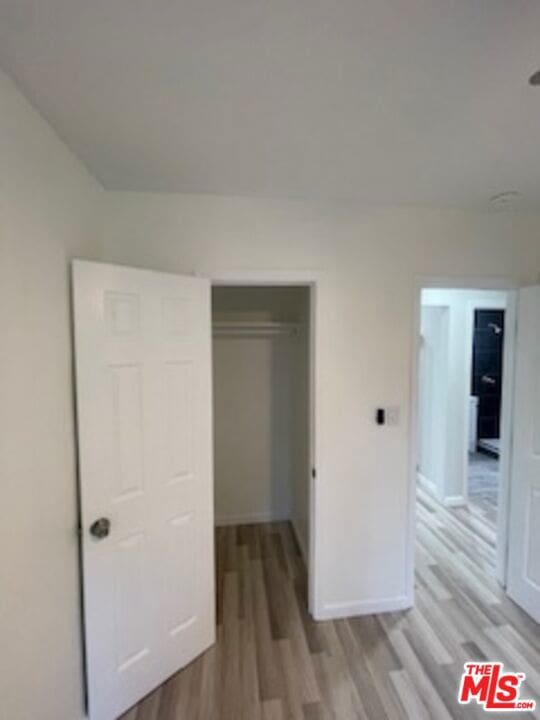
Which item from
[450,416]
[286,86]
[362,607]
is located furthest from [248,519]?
[286,86]

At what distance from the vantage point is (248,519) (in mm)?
3742

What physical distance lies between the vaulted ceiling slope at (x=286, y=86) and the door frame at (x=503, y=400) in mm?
617

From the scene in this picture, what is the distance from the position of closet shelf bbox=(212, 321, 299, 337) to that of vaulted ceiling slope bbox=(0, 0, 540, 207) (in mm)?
1671

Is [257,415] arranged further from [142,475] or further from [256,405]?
[142,475]

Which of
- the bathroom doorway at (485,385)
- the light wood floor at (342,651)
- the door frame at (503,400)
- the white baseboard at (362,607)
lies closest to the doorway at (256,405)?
the light wood floor at (342,651)

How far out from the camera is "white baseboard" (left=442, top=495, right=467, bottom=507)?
13.2 feet

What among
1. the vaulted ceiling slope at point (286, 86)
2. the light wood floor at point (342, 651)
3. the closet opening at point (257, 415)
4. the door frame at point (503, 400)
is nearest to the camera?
the vaulted ceiling slope at point (286, 86)

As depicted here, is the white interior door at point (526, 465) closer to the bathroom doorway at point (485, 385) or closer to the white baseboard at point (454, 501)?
the white baseboard at point (454, 501)

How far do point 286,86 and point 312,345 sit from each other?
1.36m

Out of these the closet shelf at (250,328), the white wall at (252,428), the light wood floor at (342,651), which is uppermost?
the closet shelf at (250,328)

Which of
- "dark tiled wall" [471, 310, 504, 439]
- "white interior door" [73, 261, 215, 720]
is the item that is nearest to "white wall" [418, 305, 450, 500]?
"dark tiled wall" [471, 310, 504, 439]

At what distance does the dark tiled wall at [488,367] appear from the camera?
19.4 feet

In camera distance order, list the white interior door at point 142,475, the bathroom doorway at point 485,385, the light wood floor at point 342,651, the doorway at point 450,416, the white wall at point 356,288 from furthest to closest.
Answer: the bathroom doorway at point 485,385 → the doorway at point 450,416 → the white wall at point 356,288 → the light wood floor at point 342,651 → the white interior door at point 142,475

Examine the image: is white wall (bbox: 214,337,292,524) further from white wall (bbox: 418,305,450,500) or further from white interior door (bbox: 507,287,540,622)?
white interior door (bbox: 507,287,540,622)
